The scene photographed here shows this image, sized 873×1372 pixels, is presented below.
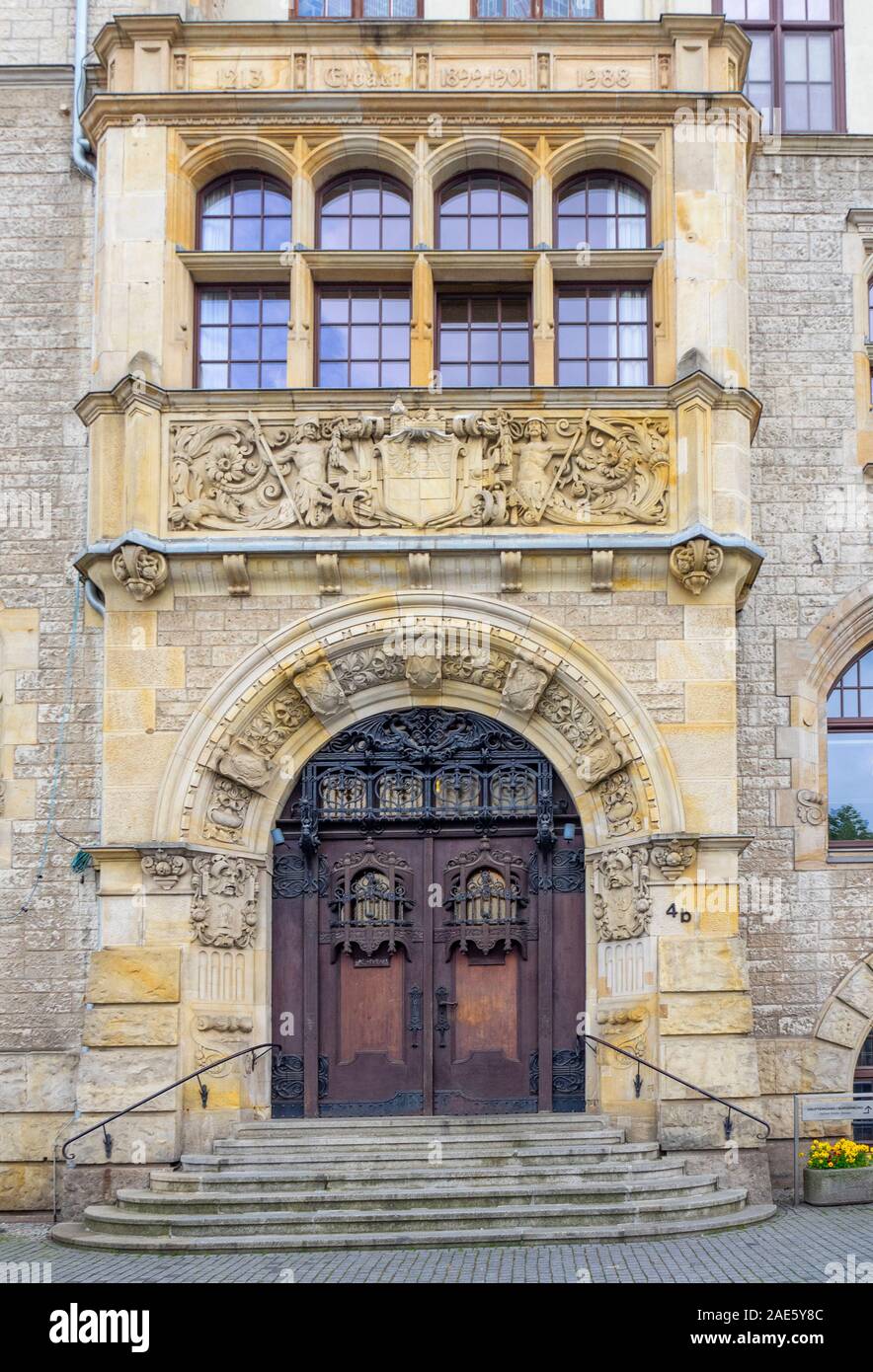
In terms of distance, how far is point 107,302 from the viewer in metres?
15.6

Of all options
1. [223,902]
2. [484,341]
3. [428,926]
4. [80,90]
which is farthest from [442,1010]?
[80,90]

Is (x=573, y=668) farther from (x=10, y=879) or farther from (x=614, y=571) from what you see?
(x=10, y=879)

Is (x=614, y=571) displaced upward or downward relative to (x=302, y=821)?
upward

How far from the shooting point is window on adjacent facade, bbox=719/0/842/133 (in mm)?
17953

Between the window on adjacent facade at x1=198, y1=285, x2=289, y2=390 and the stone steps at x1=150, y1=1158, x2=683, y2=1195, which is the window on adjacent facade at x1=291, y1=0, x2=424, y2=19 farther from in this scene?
the stone steps at x1=150, y1=1158, x2=683, y2=1195

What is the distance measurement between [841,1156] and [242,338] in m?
8.73

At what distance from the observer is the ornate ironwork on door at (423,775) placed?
1559cm

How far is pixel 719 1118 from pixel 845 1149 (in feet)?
5.14

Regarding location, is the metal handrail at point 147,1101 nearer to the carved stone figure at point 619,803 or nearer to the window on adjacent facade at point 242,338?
the carved stone figure at point 619,803

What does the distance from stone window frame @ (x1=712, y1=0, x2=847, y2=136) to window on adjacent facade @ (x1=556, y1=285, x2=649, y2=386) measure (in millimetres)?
3258

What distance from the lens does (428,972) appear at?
15.4m

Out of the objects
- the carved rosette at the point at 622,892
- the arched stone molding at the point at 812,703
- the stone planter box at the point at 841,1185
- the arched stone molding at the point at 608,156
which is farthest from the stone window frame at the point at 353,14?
the stone planter box at the point at 841,1185
